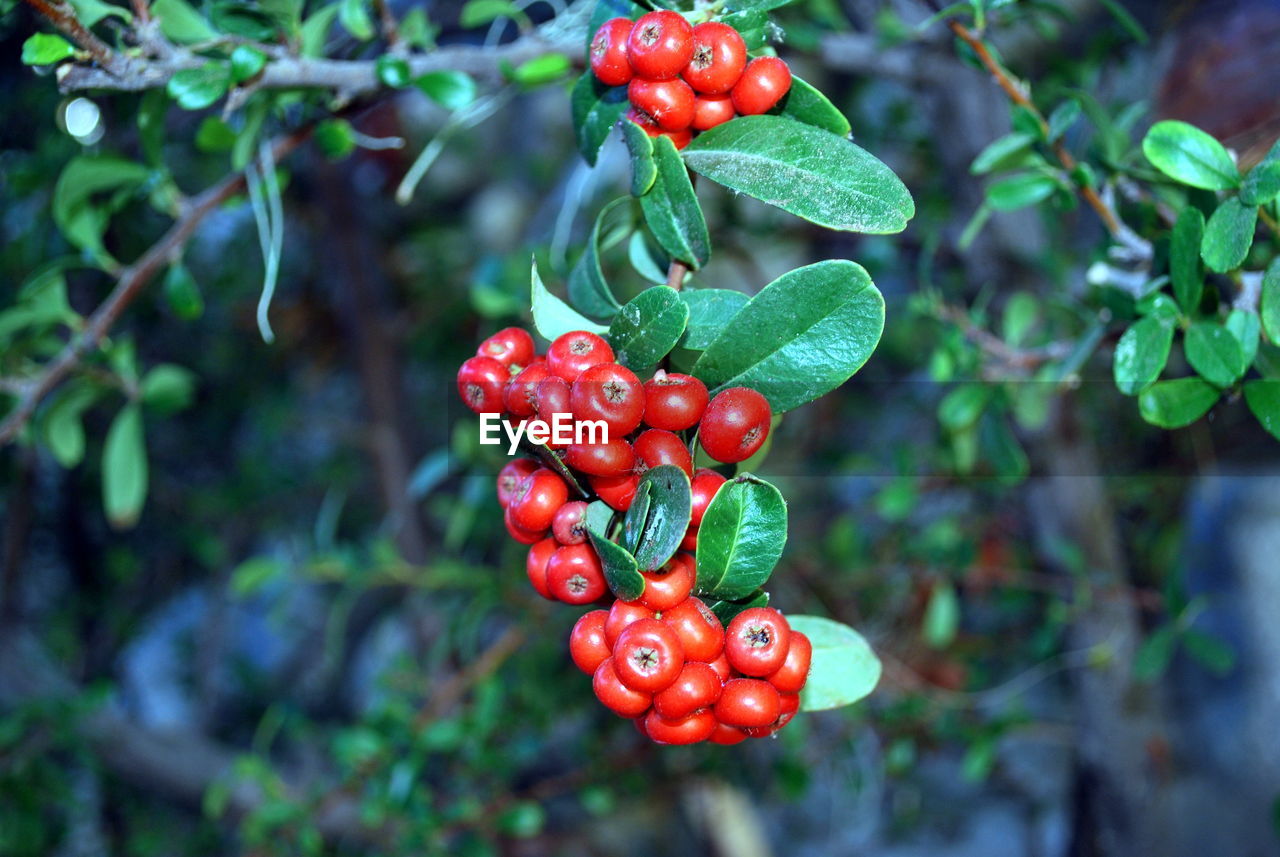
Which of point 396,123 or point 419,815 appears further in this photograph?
point 396,123

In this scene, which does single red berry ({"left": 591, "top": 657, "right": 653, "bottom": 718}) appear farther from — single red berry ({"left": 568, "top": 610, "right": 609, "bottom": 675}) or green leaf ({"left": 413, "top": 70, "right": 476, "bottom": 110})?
green leaf ({"left": 413, "top": 70, "right": 476, "bottom": 110})

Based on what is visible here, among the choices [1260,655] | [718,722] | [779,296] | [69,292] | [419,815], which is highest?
[779,296]

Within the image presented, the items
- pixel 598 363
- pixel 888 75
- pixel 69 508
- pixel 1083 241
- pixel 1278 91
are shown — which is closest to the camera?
pixel 598 363

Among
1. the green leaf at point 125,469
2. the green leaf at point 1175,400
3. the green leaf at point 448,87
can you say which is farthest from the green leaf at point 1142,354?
the green leaf at point 125,469

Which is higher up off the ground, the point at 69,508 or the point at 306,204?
the point at 306,204

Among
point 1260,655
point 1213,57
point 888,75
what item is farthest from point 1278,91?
point 1260,655

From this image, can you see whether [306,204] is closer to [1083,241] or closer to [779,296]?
[1083,241]

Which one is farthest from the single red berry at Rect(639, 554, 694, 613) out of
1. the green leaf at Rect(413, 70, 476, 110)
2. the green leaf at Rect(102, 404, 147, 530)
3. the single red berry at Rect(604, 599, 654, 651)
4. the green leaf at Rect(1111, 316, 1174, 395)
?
the green leaf at Rect(102, 404, 147, 530)

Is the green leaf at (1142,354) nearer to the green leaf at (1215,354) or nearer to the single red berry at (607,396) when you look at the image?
the green leaf at (1215,354)
